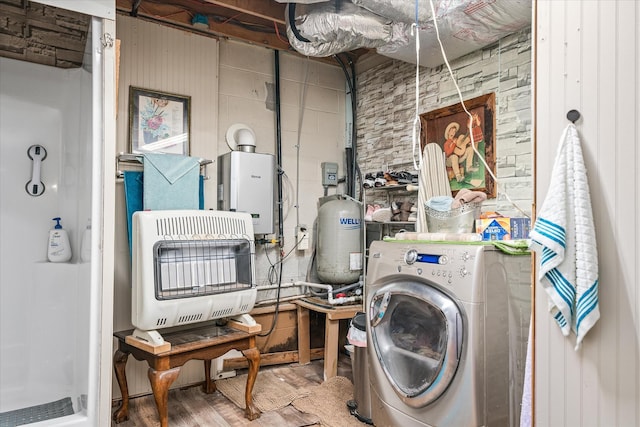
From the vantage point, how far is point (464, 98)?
9.63 ft

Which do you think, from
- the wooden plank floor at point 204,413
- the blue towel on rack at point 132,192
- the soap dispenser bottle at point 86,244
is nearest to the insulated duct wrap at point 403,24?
the blue towel on rack at point 132,192

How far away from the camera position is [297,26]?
271 cm

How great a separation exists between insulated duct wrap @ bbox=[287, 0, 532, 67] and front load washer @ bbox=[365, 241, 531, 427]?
1.31 metres

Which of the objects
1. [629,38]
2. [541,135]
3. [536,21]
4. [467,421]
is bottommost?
[467,421]

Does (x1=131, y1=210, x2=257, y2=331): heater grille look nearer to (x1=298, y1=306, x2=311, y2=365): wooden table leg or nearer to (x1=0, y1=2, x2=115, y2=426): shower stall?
(x1=0, y1=2, x2=115, y2=426): shower stall

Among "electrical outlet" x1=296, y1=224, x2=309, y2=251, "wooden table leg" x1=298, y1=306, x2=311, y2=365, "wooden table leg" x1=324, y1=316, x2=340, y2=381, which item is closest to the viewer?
"wooden table leg" x1=324, y1=316, x2=340, y2=381

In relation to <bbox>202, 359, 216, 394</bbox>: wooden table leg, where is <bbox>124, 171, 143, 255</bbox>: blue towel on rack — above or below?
above

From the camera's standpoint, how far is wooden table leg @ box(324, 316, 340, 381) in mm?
3055

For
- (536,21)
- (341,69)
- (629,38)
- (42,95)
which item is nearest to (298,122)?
(341,69)

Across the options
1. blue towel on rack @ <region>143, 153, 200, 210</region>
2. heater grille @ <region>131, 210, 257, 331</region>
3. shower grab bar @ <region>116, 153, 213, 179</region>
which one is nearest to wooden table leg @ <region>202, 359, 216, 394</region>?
heater grille @ <region>131, 210, 257, 331</region>

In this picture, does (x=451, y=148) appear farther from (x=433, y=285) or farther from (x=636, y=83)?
(x=636, y=83)

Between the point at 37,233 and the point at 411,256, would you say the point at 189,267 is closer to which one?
the point at 37,233

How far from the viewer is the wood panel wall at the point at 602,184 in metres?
1.02

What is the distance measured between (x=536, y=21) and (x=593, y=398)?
107cm
